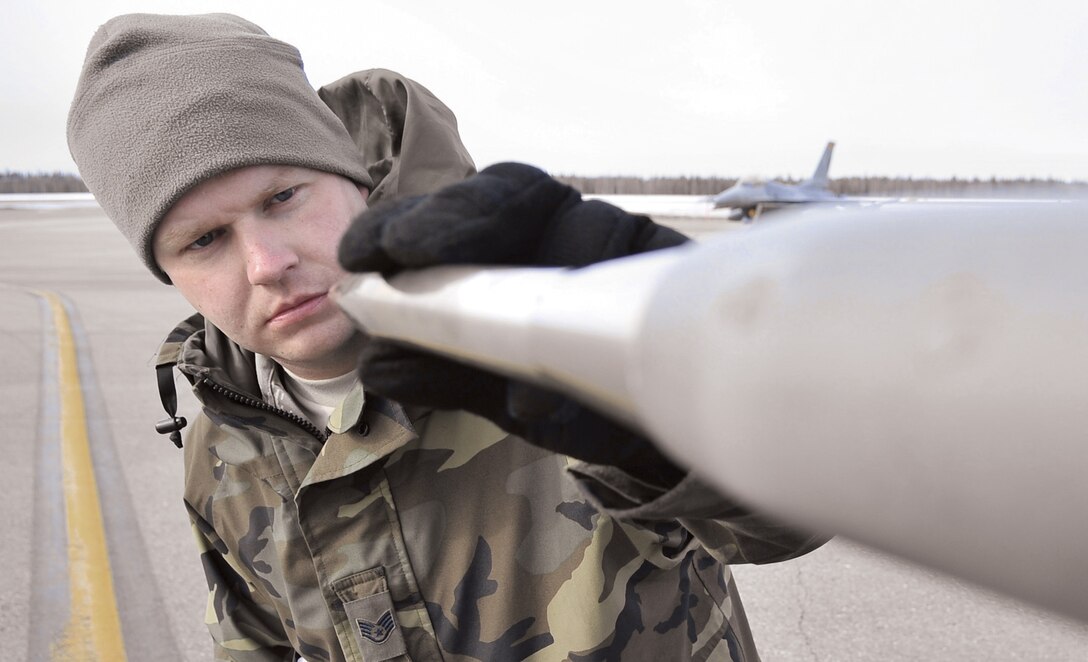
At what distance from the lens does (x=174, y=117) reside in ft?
4.49

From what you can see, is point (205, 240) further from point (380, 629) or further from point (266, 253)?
point (380, 629)

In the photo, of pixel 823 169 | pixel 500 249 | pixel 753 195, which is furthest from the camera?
pixel 823 169

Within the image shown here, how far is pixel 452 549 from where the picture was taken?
1.37 meters

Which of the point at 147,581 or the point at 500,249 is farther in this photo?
the point at 147,581

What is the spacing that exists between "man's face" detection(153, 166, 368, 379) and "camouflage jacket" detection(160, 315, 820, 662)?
0.14 meters

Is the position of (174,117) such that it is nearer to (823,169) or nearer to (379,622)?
(379,622)

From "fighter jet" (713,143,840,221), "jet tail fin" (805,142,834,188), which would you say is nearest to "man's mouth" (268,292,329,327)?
"fighter jet" (713,143,840,221)

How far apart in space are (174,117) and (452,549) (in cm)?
86

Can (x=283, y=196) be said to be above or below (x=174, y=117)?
below

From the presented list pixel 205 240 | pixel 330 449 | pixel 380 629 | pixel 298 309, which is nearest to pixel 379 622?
pixel 380 629

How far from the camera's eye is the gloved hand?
0.55m

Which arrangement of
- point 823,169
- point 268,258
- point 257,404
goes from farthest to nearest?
point 823,169 < point 257,404 < point 268,258

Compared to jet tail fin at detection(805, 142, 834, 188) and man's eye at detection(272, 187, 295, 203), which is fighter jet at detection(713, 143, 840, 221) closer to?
jet tail fin at detection(805, 142, 834, 188)

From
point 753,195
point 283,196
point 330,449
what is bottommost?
point 753,195
